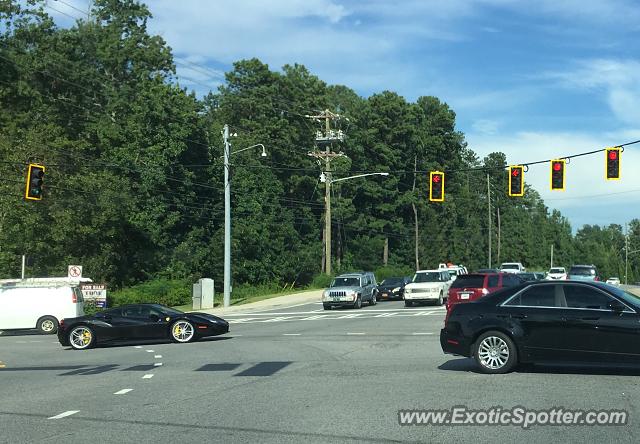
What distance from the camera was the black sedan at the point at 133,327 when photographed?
2020 cm

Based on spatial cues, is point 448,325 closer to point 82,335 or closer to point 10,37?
point 82,335

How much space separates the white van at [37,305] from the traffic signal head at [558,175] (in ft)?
64.3

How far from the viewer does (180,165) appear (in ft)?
182

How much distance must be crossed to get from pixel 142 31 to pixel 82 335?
5623cm

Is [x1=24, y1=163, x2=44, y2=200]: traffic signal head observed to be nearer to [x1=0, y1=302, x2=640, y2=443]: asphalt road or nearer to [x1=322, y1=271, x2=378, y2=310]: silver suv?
[x1=0, y1=302, x2=640, y2=443]: asphalt road

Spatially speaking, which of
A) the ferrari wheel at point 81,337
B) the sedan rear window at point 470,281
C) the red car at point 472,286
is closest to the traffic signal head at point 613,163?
the red car at point 472,286

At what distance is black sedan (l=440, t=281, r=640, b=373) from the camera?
11.3 m

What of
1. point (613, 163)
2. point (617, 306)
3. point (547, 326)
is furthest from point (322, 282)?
point (617, 306)

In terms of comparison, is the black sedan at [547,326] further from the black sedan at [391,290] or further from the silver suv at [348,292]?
the black sedan at [391,290]

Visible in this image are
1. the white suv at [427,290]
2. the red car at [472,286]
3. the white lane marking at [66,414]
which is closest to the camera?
the white lane marking at [66,414]

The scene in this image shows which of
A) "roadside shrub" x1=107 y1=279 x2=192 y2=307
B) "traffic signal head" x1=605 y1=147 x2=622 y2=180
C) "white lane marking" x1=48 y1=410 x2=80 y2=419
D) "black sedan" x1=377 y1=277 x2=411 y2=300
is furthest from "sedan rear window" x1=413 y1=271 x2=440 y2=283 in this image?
"white lane marking" x1=48 y1=410 x2=80 y2=419

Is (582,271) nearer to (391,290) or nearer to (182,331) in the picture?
(391,290)

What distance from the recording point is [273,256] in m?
61.8

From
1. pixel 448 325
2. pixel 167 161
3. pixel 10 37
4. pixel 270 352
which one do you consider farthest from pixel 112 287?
pixel 448 325
